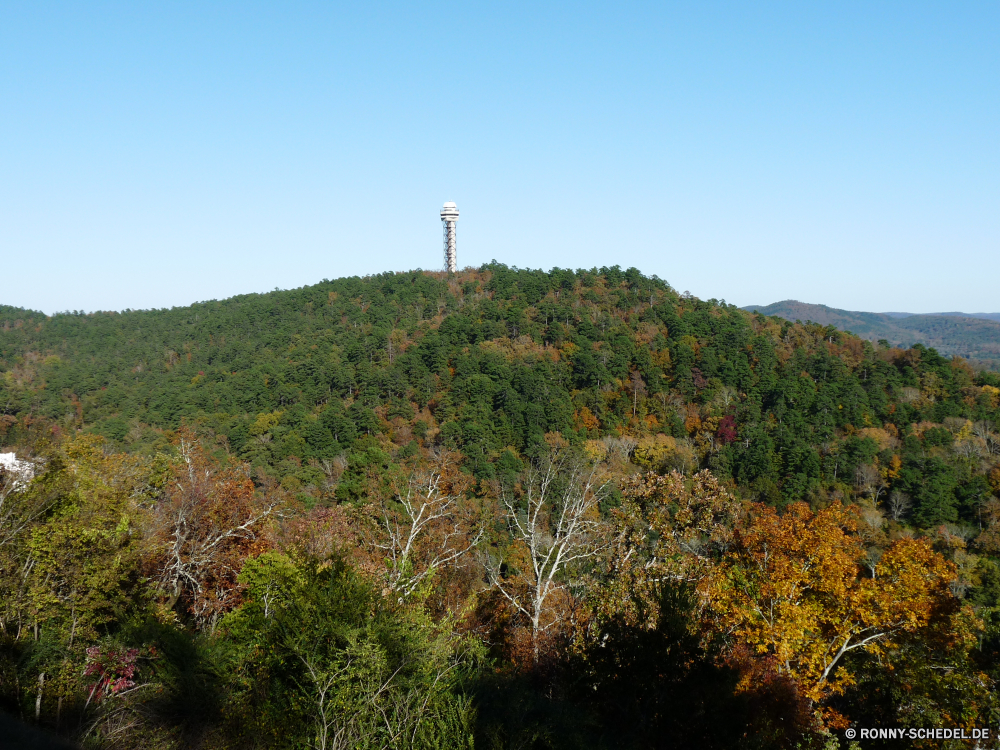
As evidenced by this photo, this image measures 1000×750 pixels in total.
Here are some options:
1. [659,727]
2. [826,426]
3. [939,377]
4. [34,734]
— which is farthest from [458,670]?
[939,377]

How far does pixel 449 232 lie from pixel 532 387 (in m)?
49.5

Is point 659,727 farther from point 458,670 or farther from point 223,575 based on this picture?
point 223,575

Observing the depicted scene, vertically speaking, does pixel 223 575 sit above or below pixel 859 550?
below

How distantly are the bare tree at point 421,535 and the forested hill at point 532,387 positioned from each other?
7.74m

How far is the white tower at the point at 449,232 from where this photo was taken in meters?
94.9

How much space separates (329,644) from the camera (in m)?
7.25

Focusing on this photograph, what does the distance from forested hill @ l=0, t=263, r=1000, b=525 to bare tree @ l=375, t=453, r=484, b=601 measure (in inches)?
305

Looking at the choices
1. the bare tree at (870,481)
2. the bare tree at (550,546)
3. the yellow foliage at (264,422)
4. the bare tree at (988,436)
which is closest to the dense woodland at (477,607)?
the bare tree at (550,546)

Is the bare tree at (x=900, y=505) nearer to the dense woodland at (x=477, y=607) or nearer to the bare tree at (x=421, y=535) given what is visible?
the dense woodland at (x=477, y=607)

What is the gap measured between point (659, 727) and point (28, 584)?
873cm

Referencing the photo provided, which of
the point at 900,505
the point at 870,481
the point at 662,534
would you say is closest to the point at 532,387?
the point at 870,481

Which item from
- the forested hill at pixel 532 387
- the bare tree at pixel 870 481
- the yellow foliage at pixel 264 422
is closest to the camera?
the bare tree at pixel 870 481

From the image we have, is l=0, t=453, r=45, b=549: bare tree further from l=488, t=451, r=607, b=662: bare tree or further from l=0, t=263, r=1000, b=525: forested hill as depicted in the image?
l=0, t=263, r=1000, b=525: forested hill

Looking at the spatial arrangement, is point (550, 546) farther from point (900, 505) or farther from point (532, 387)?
point (532, 387)
